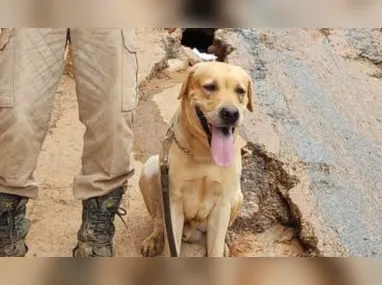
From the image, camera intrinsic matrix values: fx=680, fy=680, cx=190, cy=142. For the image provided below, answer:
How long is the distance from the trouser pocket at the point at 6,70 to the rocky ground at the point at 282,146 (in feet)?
1.35

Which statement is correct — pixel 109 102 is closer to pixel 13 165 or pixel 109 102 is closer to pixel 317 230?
pixel 13 165

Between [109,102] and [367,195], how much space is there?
37.4 inches

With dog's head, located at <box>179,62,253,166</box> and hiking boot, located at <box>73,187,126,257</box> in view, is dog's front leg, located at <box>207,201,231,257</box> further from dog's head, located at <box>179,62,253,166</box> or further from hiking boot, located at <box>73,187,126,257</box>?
hiking boot, located at <box>73,187,126,257</box>

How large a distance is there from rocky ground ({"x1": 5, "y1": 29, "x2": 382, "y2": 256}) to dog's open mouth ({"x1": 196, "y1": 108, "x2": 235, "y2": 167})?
0.84ft

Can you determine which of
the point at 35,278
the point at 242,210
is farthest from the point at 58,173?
the point at 35,278

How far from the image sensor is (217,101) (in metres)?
1.59

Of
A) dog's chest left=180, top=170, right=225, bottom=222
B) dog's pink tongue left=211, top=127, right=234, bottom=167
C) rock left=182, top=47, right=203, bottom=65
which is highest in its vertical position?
rock left=182, top=47, right=203, bottom=65

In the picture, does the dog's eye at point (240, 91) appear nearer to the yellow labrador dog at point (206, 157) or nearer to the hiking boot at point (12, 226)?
the yellow labrador dog at point (206, 157)

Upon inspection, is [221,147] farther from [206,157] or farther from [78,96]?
[78,96]

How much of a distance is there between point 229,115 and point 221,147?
94 mm

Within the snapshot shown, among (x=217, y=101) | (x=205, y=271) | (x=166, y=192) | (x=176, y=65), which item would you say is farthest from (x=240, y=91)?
(x=205, y=271)

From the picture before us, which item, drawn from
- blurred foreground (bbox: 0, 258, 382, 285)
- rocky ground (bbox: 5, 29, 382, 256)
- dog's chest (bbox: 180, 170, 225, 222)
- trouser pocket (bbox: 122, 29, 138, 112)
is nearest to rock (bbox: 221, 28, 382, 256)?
rocky ground (bbox: 5, 29, 382, 256)

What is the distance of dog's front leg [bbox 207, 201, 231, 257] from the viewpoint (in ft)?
5.55

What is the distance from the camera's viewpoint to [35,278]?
56 centimetres
